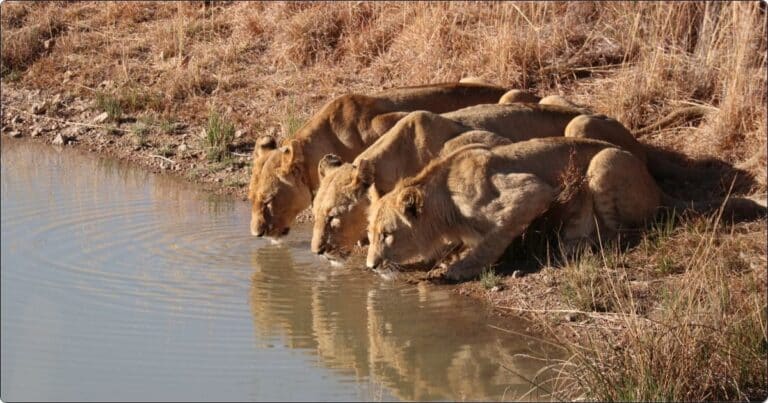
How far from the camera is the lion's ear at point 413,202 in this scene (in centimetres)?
898

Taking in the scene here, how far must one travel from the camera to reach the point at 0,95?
16078 mm

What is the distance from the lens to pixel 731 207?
9.62m

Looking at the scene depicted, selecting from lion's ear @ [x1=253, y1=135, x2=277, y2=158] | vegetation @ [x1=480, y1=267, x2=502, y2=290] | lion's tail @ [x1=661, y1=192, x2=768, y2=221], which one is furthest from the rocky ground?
lion's tail @ [x1=661, y1=192, x2=768, y2=221]

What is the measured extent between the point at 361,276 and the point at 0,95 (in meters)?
8.31

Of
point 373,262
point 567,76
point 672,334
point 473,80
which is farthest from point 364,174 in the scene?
point 567,76

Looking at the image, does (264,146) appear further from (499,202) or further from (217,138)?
(217,138)

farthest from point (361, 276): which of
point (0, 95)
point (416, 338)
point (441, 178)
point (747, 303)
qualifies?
point (0, 95)

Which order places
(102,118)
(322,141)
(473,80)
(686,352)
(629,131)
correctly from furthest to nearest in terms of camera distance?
(102,118), (473,80), (629,131), (322,141), (686,352)

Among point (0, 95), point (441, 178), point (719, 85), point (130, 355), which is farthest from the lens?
point (0, 95)

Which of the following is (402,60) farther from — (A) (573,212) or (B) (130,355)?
(B) (130,355)

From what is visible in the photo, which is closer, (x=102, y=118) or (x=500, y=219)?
(x=500, y=219)

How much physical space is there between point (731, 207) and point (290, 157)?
3476 mm

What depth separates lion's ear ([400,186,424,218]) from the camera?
898 centimetres

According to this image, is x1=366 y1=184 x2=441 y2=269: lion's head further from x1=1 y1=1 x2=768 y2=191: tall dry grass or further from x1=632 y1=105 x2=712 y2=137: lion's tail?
x1=632 y1=105 x2=712 y2=137: lion's tail
